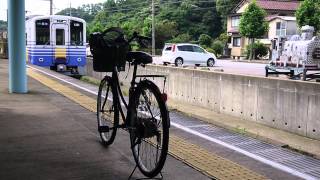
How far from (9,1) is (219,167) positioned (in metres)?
7.87

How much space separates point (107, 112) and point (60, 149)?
0.85 meters

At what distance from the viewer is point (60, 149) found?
596 cm

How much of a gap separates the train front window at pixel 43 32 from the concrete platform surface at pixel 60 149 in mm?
13885

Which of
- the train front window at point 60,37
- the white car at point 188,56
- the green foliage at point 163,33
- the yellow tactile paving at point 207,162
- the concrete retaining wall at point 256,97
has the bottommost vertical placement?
the yellow tactile paving at point 207,162

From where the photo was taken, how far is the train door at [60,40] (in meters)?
22.5

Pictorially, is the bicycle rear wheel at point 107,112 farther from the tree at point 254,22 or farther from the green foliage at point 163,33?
the green foliage at point 163,33

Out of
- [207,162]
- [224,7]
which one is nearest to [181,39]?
[224,7]

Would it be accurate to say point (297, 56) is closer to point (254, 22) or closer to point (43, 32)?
point (43, 32)

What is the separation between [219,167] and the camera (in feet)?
17.6

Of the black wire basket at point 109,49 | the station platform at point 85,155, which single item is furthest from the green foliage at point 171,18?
the black wire basket at point 109,49

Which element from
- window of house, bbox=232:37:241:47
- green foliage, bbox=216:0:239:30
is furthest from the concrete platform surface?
green foliage, bbox=216:0:239:30

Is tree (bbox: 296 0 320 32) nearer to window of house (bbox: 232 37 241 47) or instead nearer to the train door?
window of house (bbox: 232 37 241 47)

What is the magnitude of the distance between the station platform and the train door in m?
14.4

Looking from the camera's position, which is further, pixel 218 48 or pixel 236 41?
pixel 236 41
